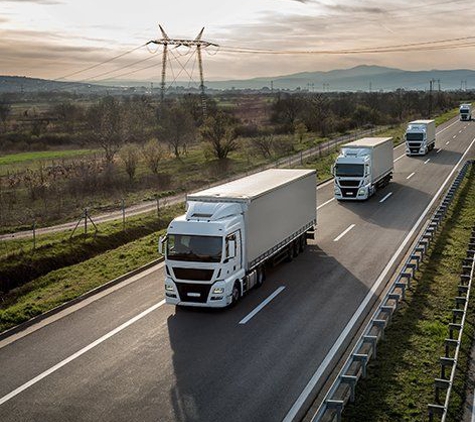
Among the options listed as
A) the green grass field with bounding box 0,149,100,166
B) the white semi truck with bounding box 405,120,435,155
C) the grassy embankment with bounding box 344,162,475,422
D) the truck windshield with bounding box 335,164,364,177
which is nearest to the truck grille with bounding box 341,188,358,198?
the truck windshield with bounding box 335,164,364,177

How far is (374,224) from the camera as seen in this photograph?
29.6m

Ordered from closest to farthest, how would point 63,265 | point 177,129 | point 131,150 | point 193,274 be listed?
point 193,274 < point 63,265 < point 131,150 < point 177,129

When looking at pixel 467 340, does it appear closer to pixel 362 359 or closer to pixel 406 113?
pixel 362 359

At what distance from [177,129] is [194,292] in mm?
56197

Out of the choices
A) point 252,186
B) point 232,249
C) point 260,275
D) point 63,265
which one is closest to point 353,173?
point 252,186

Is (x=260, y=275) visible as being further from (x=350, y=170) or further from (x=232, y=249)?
(x=350, y=170)

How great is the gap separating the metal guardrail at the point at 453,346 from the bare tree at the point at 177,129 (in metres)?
53.2

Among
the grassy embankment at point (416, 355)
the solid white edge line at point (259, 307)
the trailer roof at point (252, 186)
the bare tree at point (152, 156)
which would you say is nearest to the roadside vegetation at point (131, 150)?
the bare tree at point (152, 156)

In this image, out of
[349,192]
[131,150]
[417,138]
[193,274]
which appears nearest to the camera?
[193,274]

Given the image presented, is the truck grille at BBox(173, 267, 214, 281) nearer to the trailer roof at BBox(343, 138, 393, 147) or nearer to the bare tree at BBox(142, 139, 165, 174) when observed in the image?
the trailer roof at BBox(343, 138, 393, 147)

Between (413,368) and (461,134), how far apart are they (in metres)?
67.1

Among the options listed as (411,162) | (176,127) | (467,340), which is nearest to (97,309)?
(467,340)

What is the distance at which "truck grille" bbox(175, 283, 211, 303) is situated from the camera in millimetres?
17734

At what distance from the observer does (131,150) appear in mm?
56938
